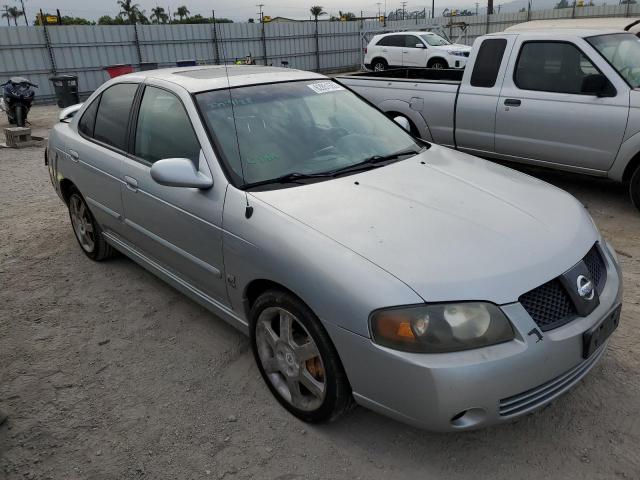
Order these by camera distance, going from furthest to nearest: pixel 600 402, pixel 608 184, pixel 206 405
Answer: pixel 608 184, pixel 206 405, pixel 600 402

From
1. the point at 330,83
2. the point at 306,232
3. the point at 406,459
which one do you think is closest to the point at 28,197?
the point at 330,83

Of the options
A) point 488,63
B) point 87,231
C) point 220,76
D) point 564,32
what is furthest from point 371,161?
point 564,32

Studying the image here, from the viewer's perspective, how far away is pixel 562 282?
7.38 ft

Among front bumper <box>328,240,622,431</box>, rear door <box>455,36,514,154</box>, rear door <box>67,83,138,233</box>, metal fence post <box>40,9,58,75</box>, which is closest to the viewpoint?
front bumper <box>328,240,622,431</box>

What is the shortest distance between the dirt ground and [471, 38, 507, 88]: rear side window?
2737mm

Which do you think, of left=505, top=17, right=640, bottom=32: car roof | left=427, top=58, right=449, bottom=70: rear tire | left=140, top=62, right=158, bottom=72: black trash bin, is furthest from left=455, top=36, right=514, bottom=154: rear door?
left=427, top=58, right=449, bottom=70: rear tire

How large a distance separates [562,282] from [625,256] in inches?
94.6

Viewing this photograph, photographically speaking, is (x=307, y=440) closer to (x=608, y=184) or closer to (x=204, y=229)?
(x=204, y=229)

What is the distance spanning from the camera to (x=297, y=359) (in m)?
2.56

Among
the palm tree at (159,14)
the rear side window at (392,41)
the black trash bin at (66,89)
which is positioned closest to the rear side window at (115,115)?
the black trash bin at (66,89)

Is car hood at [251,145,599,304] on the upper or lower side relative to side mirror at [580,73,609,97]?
lower

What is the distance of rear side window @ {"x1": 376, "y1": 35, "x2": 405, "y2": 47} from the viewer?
20.2 meters

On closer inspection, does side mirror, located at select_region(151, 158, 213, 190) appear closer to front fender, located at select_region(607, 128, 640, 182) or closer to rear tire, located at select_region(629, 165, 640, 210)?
front fender, located at select_region(607, 128, 640, 182)

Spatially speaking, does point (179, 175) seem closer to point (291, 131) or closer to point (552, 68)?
point (291, 131)
